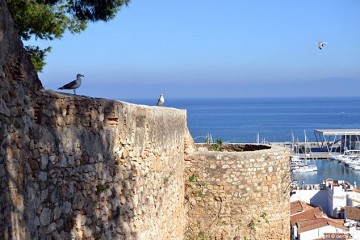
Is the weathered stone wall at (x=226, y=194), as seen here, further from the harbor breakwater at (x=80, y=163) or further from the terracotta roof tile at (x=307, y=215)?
the terracotta roof tile at (x=307, y=215)

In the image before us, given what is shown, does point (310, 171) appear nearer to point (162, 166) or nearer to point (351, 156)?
point (351, 156)

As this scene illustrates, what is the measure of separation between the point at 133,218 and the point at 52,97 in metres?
2.39

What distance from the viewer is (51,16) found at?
35.5 ft

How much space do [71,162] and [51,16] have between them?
6066 mm

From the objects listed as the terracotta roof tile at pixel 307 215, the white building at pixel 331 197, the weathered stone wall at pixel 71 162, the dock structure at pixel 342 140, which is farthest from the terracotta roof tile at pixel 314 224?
the dock structure at pixel 342 140

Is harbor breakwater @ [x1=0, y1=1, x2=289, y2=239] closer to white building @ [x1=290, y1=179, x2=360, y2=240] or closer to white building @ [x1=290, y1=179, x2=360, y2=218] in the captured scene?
white building @ [x1=290, y1=179, x2=360, y2=240]

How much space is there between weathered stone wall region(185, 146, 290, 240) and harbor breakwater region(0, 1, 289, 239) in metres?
0.72

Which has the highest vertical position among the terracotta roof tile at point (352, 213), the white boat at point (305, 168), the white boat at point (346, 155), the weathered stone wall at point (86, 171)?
the weathered stone wall at point (86, 171)

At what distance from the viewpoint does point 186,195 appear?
34.0 ft

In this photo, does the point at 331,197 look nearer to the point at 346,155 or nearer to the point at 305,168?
the point at 305,168

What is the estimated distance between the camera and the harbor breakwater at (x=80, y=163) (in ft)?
14.6

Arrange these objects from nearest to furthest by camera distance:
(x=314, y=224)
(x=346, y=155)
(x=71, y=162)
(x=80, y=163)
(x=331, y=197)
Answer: (x=71, y=162) → (x=80, y=163) → (x=314, y=224) → (x=331, y=197) → (x=346, y=155)

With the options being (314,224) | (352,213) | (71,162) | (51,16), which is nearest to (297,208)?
(352,213)

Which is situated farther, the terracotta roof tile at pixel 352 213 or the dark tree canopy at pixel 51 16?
the terracotta roof tile at pixel 352 213
